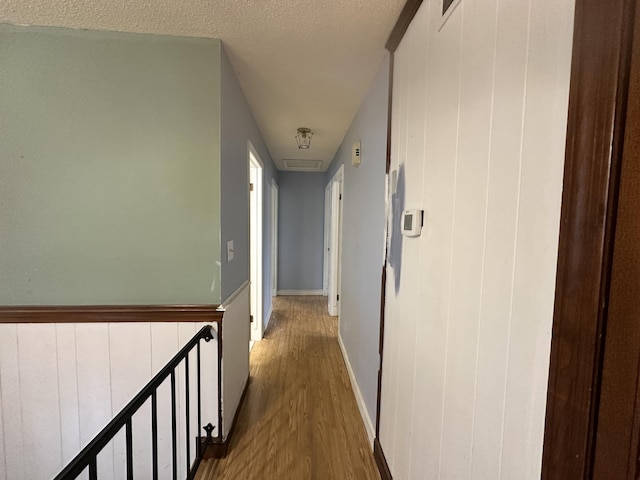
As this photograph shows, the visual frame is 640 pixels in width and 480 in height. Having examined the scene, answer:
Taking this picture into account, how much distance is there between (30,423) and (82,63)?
6.29ft

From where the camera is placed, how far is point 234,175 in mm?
1791

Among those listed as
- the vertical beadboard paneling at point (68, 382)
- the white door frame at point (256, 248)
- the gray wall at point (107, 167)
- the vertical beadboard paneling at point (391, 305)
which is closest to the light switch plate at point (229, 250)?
the gray wall at point (107, 167)

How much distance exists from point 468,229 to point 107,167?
67.4 inches

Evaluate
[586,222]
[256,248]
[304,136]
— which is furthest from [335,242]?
[586,222]

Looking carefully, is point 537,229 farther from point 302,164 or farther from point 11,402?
point 302,164

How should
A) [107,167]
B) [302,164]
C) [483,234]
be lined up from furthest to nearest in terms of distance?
[302,164], [107,167], [483,234]

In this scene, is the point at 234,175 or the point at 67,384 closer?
the point at 67,384

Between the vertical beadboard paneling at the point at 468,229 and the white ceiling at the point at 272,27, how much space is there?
61cm

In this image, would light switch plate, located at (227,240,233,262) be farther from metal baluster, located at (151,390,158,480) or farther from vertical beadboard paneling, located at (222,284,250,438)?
metal baluster, located at (151,390,158,480)

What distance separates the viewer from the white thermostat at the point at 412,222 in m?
1.08

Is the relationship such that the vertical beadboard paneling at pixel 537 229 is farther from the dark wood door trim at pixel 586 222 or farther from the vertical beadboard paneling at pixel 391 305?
the vertical beadboard paneling at pixel 391 305

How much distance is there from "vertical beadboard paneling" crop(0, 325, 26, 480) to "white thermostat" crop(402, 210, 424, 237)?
80.4 inches

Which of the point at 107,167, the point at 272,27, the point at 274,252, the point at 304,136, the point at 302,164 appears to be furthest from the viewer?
the point at 274,252

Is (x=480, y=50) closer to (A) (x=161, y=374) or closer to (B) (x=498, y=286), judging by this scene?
(B) (x=498, y=286)
